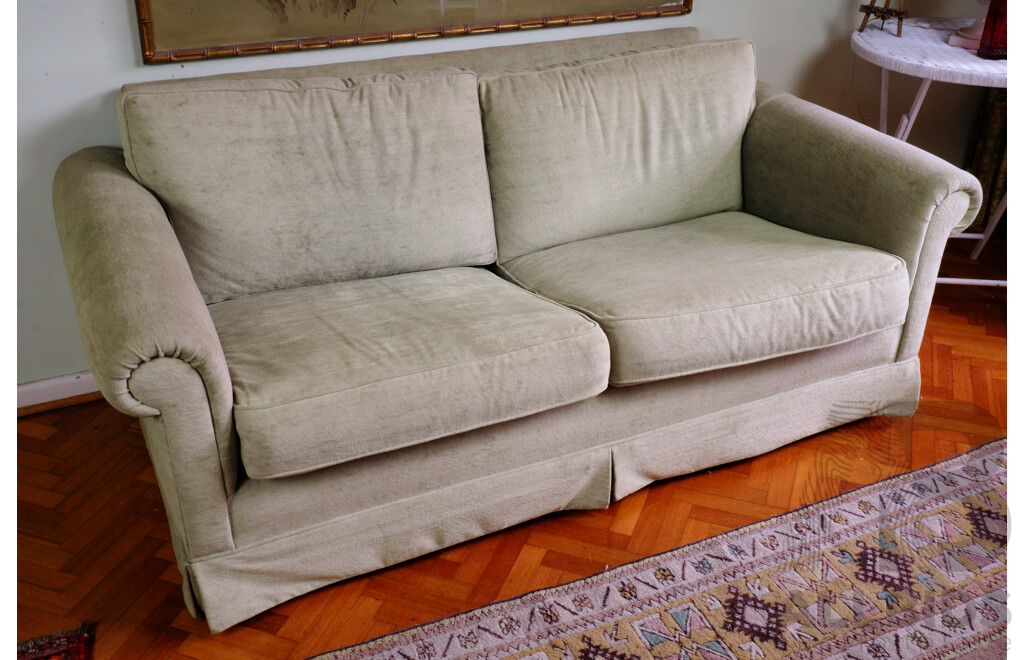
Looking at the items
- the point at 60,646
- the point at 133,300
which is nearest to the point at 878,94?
the point at 133,300

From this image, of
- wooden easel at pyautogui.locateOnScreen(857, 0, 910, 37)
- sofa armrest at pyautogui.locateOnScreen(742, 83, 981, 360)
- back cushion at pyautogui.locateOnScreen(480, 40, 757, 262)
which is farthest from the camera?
wooden easel at pyautogui.locateOnScreen(857, 0, 910, 37)

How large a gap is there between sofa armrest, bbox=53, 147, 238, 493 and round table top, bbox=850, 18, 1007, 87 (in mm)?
1957

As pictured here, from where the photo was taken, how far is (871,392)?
2.02 m

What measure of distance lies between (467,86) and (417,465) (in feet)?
3.05

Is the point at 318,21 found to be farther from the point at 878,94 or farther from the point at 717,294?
the point at 878,94

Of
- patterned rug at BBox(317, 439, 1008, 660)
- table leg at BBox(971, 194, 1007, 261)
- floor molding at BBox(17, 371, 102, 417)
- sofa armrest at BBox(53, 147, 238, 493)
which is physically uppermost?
sofa armrest at BBox(53, 147, 238, 493)

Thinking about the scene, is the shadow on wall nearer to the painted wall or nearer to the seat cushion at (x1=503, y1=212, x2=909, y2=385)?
the painted wall

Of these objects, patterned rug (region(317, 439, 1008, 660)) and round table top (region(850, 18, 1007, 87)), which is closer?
patterned rug (region(317, 439, 1008, 660))

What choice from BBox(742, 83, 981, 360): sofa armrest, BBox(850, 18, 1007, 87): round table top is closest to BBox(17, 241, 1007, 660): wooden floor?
BBox(742, 83, 981, 360): sofa armrest

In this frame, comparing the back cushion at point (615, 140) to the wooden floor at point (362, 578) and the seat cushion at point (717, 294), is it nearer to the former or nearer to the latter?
the seat cushion at point (717, 294)

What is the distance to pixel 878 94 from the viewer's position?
296 cm

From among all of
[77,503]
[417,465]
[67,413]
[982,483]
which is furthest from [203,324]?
[982,483]

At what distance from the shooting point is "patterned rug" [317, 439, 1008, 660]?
1.45 meters
